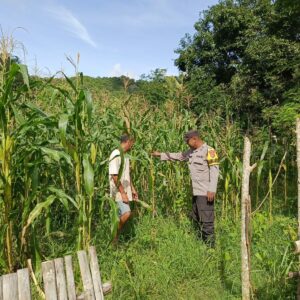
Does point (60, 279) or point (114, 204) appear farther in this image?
point (114, 204)

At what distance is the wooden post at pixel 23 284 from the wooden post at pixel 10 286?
0.06 feet

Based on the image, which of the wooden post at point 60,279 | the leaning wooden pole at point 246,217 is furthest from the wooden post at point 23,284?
the leaning wooden pole at point 246,217

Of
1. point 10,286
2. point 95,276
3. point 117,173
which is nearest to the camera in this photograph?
point 10,286

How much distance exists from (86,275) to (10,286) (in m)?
0.46

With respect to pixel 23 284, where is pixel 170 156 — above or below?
above

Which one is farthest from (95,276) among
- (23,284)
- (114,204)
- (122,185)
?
(122,185)

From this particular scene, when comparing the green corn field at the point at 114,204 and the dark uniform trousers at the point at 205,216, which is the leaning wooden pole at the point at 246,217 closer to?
the green corn field at the point at 114,204

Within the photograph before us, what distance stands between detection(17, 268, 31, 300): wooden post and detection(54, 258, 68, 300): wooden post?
181mm

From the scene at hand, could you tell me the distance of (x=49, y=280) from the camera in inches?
74.1

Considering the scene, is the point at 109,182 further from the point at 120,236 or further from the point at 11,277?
the point at 11,277

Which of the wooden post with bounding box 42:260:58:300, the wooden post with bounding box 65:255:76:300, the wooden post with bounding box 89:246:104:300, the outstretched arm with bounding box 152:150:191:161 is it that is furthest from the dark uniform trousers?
the wooden post with bounding box 42:260:58:300

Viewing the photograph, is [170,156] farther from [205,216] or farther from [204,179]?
A: [205,216]

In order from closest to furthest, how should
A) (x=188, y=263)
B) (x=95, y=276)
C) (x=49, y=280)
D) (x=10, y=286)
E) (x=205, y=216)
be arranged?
(x=10, y=286), (x=49, y=280), (x=95, y=276), (x=188, y=263), (x=205, y=216)

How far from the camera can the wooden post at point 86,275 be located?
6.72 ft
